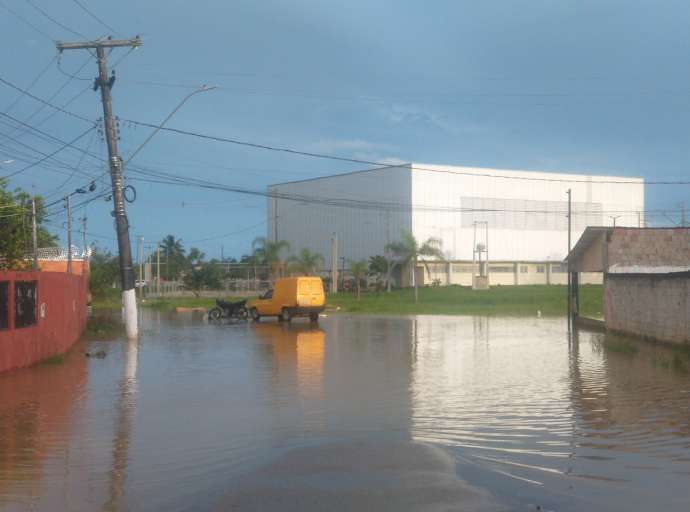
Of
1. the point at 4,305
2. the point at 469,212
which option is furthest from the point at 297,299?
the point at 469,212

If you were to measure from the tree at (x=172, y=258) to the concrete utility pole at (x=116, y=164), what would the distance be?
6761 centimetres

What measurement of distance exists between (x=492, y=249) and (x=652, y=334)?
6231cm

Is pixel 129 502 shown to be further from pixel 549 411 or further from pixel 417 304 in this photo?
pixel 417 304

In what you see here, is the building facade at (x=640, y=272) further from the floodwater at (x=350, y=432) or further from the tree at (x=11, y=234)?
the tree at (x=11, y=234)

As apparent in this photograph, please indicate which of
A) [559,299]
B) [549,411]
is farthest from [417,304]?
[549,411]

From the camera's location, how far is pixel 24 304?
59.2 feet

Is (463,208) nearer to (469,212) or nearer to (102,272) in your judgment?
(469,212)

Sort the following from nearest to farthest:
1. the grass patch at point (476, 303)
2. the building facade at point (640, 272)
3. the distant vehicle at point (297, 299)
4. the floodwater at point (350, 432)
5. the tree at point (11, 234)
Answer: the floodwater at point (350, 432) → the building facade at point (640, 272) → the tree at point (11, 234) → the distant vehicle at point (297, 299) → the grass patch at point (476, 303)

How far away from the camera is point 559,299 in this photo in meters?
57.2

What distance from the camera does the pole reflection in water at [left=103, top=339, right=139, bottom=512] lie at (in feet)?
24.7

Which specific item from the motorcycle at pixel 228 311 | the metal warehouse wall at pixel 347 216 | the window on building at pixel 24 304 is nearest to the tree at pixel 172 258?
the metal warehouse wall at pixel 347 216

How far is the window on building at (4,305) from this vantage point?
1669cm

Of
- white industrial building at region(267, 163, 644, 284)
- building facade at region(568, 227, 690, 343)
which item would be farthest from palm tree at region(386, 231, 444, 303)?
building facade at region(568, 227, 690, 343)

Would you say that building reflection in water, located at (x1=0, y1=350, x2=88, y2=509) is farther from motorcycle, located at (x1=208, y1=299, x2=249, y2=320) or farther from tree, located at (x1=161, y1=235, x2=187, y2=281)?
tree, located at (x1=161, y1=235, x2=187, y2=281)
